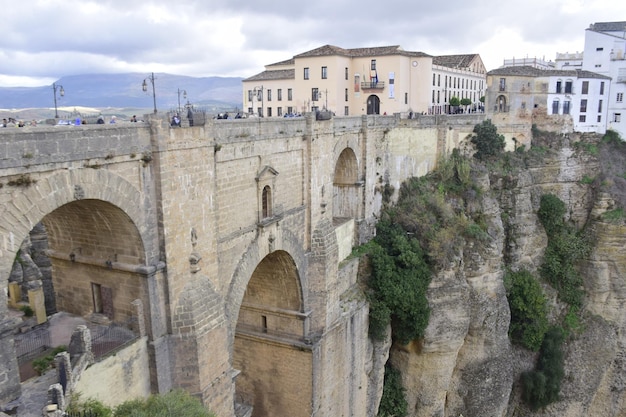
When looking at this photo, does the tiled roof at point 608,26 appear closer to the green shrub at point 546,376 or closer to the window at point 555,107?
the window at point 555,107

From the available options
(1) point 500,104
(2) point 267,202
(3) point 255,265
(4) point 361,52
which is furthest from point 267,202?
(1) point 500,104

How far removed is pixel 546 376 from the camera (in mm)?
30250

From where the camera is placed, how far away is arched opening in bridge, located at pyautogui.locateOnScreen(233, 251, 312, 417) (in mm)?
19094

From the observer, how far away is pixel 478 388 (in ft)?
89.0

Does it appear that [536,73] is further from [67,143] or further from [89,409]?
[89,409]

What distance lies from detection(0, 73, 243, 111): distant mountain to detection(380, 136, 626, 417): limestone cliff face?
15.6 m

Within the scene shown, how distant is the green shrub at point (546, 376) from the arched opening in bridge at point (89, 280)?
82.7 ft

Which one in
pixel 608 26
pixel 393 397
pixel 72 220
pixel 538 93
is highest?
pixel 608 26

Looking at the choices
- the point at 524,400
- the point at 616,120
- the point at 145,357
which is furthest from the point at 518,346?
the point at 145,357

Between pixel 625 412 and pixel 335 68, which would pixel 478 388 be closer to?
pixel 625 412

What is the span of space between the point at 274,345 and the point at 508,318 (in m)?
14.2

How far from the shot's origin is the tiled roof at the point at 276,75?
3968 cm

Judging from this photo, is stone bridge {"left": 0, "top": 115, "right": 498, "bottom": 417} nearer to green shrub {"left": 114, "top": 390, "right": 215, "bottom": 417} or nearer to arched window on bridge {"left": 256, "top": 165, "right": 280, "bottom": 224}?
arched window on bridge {"left": 256, "top": 165, "right": 280, "bottom": 224}

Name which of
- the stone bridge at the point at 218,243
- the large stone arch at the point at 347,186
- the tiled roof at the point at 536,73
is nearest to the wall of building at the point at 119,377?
the stone bridge at the point at 218,243
